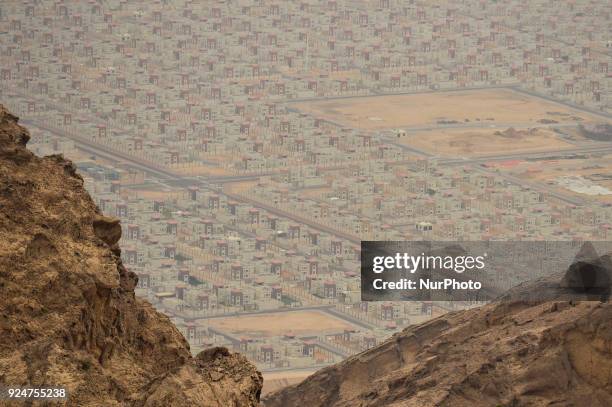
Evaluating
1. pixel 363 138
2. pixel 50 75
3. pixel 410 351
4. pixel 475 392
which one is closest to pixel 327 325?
pixel 363 138

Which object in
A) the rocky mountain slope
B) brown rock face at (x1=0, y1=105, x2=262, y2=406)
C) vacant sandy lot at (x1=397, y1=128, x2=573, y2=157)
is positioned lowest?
vacant sandy lot at (x1=397, y1=128, x2=573, y2=157)

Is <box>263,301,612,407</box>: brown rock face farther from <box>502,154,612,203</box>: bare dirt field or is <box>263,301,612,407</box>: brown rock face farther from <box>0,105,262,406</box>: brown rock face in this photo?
<box>502,154,612,203</box>: bare dirt field

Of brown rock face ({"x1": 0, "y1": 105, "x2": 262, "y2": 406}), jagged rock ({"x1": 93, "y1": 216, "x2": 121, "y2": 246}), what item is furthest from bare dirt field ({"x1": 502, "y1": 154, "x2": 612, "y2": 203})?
brown rock face ({"x1": 0, "y1": 105, "x2": 262, "y2": 406})

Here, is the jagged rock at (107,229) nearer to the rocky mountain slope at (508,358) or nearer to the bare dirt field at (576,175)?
the rocky mountain slope at (508,358)

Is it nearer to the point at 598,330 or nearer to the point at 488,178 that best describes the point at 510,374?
the point at 598,330

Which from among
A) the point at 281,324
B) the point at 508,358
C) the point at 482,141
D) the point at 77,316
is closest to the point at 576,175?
the point at 482,141

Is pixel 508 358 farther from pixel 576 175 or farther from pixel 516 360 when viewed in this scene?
pixel 576 175
